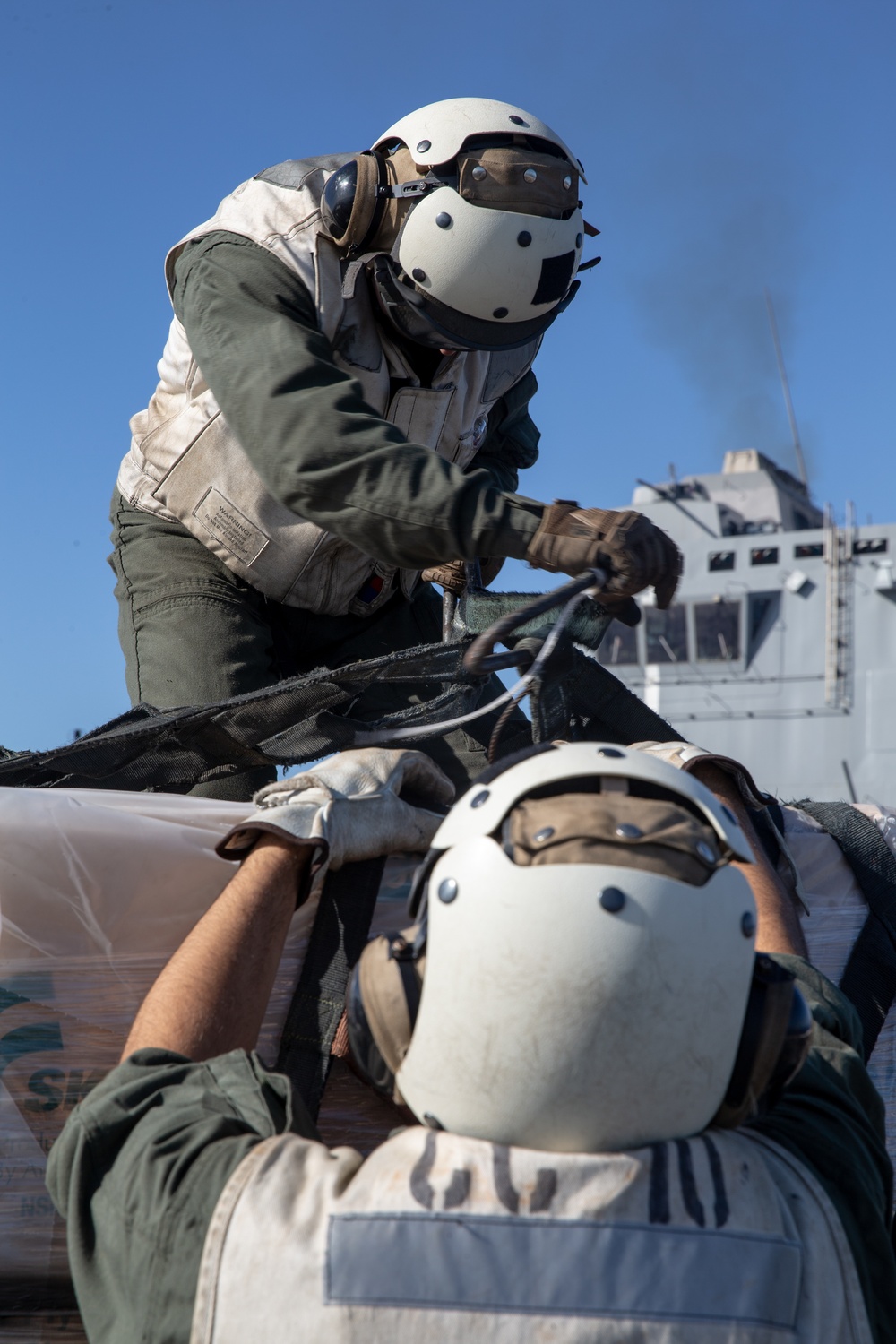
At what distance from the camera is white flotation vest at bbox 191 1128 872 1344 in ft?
4.25

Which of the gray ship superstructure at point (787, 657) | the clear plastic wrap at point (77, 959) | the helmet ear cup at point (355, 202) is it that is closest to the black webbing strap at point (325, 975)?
the clear plastic wrap at point (77, 959)

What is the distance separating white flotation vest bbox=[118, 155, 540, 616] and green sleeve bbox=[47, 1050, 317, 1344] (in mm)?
1551

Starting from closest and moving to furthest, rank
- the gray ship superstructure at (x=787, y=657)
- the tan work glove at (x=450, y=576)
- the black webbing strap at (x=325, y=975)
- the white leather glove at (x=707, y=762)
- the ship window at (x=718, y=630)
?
the black webbing strap at (x=325, y=975)
the white leather glove at (x=707, y=762)
the tan work glove at (x=450, y=576)
the gray ship superstructure at (x=787, y=657)
the ship window at (x=718, y=630)

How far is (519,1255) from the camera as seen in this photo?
1.30 meters

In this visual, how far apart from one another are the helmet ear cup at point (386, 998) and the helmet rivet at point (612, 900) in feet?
0.84

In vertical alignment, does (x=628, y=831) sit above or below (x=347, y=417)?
below

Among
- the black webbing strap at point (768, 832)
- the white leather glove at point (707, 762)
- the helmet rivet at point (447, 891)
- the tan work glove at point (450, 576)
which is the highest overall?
the tan work glove at point (450, 576)

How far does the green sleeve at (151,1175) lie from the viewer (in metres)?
1.37

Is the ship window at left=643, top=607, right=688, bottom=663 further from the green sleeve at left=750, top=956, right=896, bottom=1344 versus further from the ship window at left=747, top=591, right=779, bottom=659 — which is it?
the green sleeve at left=750, top=956, right=896, bottom=1344

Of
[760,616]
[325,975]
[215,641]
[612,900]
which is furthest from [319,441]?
[760,616]

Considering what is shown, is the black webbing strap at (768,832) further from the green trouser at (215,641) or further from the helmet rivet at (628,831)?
the helmet rivet at (628,831)

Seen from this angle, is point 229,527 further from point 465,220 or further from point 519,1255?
point 519,1255

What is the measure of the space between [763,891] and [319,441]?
3.69 feet

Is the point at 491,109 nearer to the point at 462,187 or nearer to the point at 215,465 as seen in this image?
the point at 462,187
